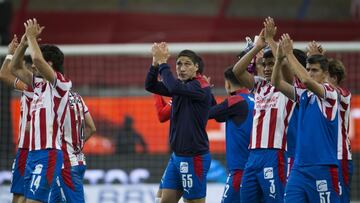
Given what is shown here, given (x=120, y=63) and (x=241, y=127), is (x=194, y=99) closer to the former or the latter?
(x=241, y=127)

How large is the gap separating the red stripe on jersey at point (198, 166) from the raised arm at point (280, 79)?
1.74 m

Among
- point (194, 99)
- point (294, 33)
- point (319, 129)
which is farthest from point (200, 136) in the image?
point (294, 33)

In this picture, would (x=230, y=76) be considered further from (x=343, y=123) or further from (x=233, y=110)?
(x=343, y=123)

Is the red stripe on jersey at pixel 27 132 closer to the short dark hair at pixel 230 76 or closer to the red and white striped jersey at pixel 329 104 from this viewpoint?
the short dark hair at pixel 230 76

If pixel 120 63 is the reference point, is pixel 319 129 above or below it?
below

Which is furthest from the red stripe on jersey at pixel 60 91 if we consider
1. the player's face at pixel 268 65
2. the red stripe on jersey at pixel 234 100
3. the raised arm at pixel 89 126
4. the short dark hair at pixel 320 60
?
the short dark hair at pixel 320 60

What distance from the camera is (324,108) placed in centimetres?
950

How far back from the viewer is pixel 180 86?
1089 centimetres

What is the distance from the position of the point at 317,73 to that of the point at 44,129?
2779 mm

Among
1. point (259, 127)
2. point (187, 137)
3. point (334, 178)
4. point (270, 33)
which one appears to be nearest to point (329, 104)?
point (334, 178)

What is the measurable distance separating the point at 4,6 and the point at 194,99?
6.11 metres

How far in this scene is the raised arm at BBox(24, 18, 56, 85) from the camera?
32.4 feet

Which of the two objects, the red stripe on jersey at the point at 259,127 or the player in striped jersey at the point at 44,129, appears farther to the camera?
the red stripe on jersey at the point at 259,127

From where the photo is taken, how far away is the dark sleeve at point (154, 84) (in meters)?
11.0
